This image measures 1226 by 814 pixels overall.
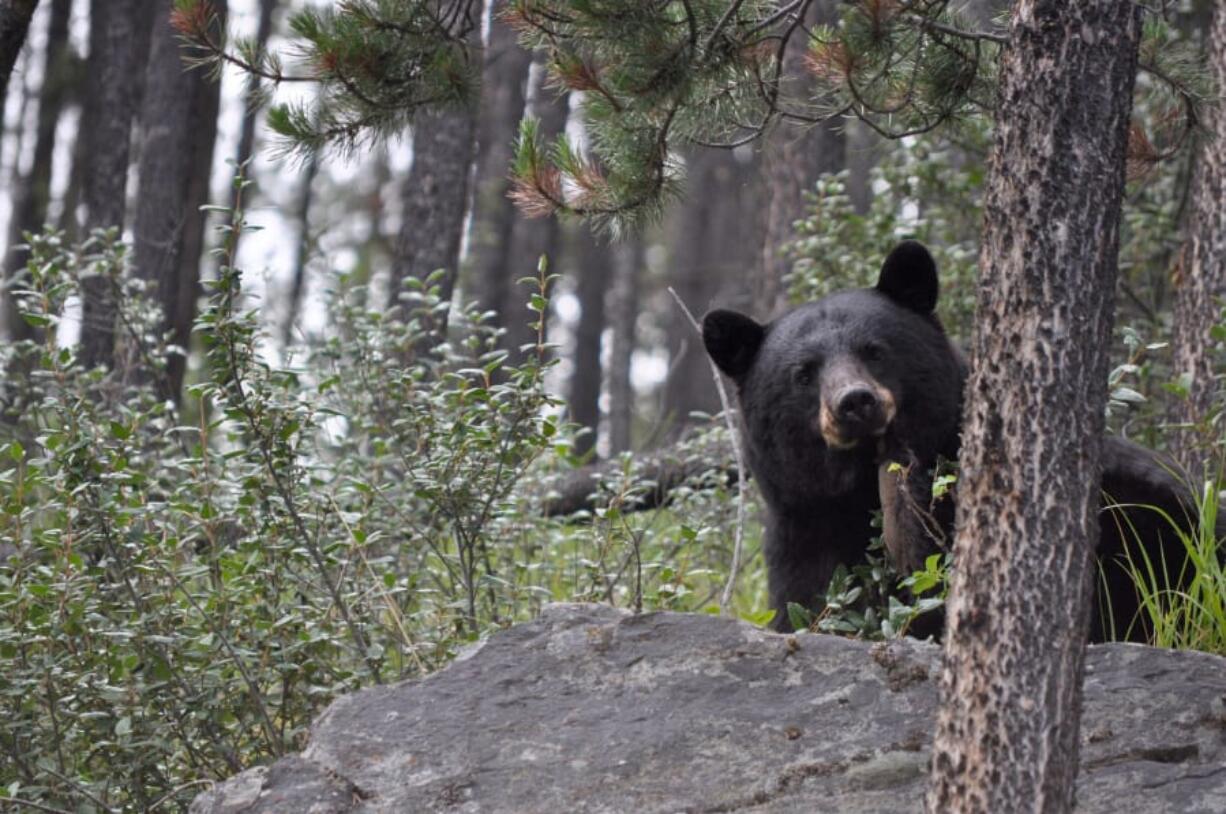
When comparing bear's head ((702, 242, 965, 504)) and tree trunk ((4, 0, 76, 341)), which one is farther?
tree trunk ((4, 0, 76, 341))

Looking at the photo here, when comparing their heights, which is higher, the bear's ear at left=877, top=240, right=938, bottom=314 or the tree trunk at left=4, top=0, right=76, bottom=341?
the tree trunk at left=4, top=0, right=76, bottom=341

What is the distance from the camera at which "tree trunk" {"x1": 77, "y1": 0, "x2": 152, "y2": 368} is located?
9.39 meters

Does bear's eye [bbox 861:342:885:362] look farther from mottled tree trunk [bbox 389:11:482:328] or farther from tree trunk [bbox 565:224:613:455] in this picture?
tree trunk [bbox 565:224:613:455]

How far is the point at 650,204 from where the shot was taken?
483cm

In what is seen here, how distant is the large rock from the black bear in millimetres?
Answer: 1013

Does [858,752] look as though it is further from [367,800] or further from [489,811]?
[367,800]

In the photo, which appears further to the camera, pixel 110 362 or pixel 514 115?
pixel 514 115

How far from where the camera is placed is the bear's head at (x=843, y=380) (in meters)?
5.07

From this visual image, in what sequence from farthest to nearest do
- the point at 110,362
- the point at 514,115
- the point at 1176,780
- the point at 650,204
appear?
the point at 514,115, the point at 110,362, the point at 650,204, the point at 1176,780

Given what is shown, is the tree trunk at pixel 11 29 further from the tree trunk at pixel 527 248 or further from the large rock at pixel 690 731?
the tree trunk at pixel 527 248

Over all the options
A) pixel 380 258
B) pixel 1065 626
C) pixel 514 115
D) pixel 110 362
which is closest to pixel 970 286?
pixel 110 362

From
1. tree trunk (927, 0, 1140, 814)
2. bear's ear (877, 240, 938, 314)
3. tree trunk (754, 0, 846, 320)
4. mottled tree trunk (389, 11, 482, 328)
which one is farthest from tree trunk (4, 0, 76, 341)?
tree trunk (927, 0, 1140, 814)

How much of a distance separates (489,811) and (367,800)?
1.07ft

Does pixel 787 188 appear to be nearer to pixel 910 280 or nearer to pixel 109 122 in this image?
pixel 109 122
